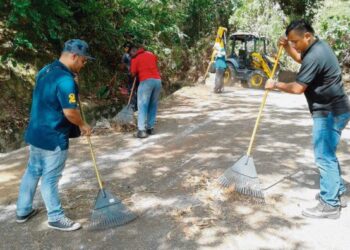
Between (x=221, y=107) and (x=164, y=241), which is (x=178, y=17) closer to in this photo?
(x=221, y=107)

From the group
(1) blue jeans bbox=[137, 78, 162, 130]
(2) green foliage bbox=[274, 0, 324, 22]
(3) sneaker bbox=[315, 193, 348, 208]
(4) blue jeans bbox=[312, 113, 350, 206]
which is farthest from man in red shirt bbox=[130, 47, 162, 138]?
(2) green foliage bbox=[274, 0, 324, 22]

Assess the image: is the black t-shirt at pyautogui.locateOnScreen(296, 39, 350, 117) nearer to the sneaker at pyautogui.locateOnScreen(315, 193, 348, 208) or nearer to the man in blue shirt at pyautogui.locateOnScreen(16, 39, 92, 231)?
the sneaker at pyautogui.locateOnScreen(315, 193, 348, 208)

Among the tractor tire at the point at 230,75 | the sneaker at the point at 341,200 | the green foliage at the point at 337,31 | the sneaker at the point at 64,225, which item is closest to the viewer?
the sneaker at the point at 64,225

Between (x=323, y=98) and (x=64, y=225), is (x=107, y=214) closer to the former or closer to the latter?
(x=64, y=225)

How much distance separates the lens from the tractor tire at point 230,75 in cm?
1667

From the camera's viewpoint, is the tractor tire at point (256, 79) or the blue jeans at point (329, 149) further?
the tractor tire at point (256, 79)

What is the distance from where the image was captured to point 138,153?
266 inches

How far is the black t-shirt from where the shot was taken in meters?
4.01

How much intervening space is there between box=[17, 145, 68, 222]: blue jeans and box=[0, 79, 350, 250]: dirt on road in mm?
269

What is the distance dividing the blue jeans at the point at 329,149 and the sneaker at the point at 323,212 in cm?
5

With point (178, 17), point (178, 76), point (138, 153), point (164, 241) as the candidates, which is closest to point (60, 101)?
point (164, 241)

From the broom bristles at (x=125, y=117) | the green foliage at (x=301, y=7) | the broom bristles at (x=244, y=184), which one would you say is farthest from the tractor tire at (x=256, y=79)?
the broom bristles at (x=244, y=184)

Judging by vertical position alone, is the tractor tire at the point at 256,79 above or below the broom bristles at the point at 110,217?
below

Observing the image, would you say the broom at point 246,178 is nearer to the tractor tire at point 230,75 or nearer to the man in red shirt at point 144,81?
the man in red shirt at point 144,81
